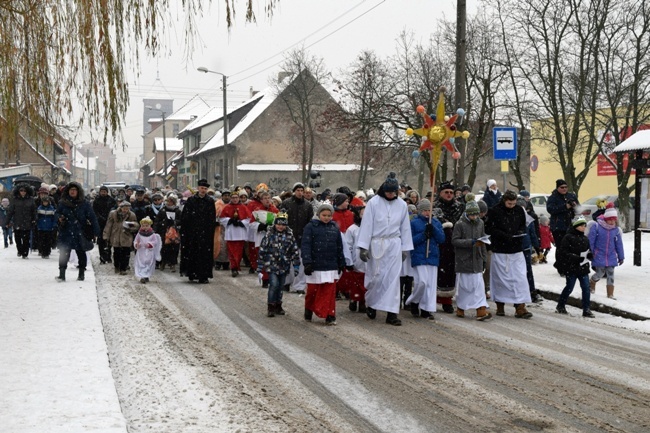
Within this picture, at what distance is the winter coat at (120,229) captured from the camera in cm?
1741

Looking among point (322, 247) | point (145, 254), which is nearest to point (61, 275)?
point (145, 254)

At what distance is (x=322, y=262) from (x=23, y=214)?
1202 cm

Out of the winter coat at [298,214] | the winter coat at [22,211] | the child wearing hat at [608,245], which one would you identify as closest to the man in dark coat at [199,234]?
the winter coat at [298,214]

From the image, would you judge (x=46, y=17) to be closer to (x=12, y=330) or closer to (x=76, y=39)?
(x=76, y=39)

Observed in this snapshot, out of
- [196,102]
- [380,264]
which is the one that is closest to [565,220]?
[380,264]

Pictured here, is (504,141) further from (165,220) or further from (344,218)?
(165,220)

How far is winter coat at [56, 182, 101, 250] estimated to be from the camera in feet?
50.1

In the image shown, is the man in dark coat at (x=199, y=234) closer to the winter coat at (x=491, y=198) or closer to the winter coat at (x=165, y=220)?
the winter coat at (x=165, y=220)

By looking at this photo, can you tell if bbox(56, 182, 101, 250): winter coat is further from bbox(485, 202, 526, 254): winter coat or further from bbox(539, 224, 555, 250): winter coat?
bbox(539, 224, 555, 250): winter coat

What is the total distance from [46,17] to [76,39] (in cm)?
51

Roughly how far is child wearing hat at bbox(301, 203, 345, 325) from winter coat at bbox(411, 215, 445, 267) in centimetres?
113

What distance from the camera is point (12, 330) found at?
986cm

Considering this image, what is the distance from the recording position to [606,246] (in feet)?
43.9

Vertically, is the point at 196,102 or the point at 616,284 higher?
the point at 196,102
